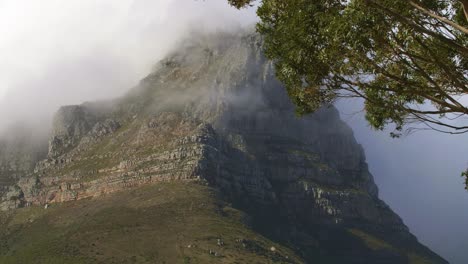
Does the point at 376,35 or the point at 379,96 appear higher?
the point at 376,35

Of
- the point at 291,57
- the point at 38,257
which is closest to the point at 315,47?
the point at 291,57

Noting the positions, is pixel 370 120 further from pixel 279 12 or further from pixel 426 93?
pixel 279 12

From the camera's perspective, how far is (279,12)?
32.9 metres

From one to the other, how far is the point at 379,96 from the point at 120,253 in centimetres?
17148

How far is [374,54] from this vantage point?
28578mm

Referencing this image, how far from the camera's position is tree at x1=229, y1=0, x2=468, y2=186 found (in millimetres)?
26141

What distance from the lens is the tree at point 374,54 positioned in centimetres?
2614

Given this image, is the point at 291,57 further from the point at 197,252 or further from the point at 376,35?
the point at 197,252

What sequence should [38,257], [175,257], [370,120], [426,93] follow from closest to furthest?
[426,93]
[370,120]
[175,257]
[38,257]

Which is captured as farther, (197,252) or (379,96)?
(197,252)

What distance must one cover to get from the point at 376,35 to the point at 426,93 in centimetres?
436

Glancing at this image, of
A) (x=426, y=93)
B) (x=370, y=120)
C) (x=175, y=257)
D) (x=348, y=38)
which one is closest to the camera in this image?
(x=348, y=38)

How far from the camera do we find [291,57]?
29.9 metres

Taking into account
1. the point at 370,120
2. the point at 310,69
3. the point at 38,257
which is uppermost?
the point at 310,69
